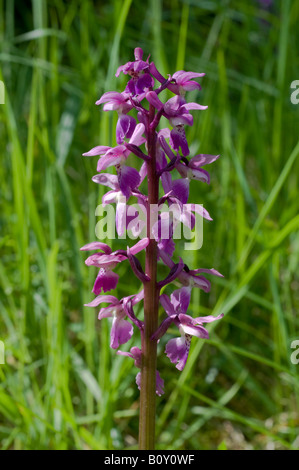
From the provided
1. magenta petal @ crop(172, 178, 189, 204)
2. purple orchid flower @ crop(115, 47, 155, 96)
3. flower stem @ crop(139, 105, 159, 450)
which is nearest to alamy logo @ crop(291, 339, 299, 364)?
flower stem @ crop(139, 105, 159, 450)

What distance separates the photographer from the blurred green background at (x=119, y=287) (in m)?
1.34

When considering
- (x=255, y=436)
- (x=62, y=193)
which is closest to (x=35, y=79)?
(x=62, y=193)

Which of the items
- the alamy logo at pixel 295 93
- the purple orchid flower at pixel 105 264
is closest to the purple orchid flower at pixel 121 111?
the purple orchid flower at pixel 105 264

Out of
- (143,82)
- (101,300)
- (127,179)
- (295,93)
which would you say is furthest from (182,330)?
(295,93)

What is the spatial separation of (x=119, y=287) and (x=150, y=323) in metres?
0.78

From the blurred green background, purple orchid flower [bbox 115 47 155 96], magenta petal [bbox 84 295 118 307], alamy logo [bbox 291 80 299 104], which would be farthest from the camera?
alamy logo [bbox 291 80 299 104]

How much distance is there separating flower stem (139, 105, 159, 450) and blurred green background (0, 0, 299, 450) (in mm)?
268

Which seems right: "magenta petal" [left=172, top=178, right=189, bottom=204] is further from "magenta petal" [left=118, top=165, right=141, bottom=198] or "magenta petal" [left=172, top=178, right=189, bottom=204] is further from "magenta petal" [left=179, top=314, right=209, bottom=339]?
"magenta petal" [left=179, top=314, right=209, bottom=339]

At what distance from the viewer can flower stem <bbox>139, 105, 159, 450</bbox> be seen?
2.85ft

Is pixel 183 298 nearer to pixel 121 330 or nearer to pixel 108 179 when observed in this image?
pixel 121 330

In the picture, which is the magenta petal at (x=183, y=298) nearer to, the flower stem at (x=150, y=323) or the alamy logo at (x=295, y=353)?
the flower stem at (x=150, y=323)

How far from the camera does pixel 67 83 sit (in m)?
2.25

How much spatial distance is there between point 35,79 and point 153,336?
0.98 metres

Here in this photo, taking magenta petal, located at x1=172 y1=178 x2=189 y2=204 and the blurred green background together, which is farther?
the blurred green background
